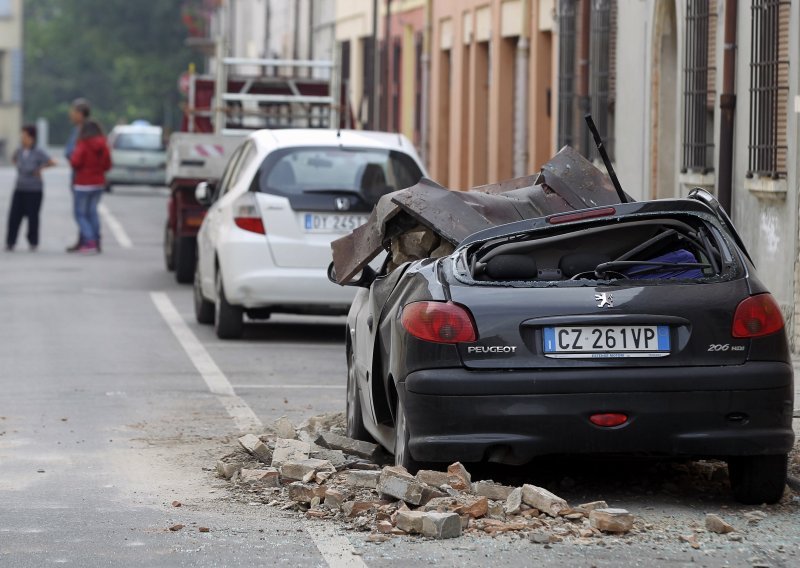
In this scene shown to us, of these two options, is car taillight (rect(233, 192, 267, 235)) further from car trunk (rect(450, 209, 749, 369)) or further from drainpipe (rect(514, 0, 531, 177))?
drainpipe (rect(514, 0, 531, 177))

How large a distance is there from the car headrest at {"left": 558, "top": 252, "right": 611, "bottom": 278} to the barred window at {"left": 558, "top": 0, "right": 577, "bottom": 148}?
15.7 m

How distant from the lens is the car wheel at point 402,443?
7.95m

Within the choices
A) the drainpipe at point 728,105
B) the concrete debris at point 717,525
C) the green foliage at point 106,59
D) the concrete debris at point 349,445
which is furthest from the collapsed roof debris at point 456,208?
the green foliage at point 106,59

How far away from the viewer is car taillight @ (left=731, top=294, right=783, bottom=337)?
773 cm

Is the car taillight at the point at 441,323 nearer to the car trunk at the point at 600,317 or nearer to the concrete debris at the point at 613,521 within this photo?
the car trunk at the point at 600,317

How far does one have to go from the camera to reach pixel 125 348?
588 inches

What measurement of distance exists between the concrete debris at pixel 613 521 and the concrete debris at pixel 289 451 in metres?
1.81

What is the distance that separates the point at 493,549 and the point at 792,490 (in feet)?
6.49

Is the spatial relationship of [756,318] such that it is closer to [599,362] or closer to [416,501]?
[599,362]

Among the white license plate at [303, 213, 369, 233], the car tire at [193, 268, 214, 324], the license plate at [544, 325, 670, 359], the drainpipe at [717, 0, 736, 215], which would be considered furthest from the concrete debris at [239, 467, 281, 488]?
the drainpipe at [717, 0, 736, 215]

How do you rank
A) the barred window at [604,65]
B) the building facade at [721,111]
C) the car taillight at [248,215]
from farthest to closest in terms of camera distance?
the barred window at [604,65] → the building facade at [721,111] → the car taillight at [248,215]

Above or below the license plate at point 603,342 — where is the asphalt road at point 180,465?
below

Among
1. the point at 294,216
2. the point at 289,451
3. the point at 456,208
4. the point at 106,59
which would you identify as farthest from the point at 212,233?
the point at 106,59

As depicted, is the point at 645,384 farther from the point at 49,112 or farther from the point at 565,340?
the point at 49,112
